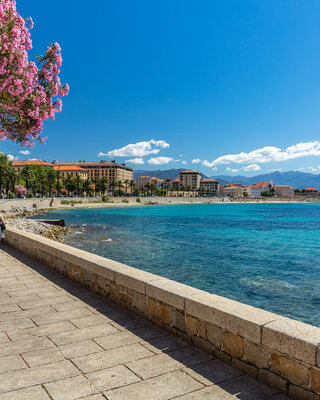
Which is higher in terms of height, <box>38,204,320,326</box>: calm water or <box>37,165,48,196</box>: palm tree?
<box>37,165,48,196</box>: palm tree

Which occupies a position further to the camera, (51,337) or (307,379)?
(51,337)

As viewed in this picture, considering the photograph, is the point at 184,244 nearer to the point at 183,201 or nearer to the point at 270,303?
the point at 270,303

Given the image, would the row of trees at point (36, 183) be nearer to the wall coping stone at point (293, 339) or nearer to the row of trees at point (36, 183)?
the row of trees at point (36, 183)

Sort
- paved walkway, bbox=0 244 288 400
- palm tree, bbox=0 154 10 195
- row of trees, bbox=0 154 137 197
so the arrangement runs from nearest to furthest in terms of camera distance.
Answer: paved walkway, bbox=0 244 288 400 < palm tree, bbox=0 154 10 195 < row of trees, bbox=0 154 137 197

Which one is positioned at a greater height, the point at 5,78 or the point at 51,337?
the point at 5,78

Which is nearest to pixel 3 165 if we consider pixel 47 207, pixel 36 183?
pixel 47 207

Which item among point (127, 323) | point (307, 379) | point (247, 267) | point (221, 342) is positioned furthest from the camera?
point (247, 267)

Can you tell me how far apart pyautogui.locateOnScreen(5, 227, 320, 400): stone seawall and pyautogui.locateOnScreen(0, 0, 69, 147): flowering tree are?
4.60m

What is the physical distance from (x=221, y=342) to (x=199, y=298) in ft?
2.30

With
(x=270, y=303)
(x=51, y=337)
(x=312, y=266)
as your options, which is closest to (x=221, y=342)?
(x=51, y=337)

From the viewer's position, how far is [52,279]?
28.7ft

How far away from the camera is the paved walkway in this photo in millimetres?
3666

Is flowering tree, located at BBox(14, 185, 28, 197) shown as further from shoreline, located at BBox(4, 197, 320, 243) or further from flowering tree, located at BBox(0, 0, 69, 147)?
flowering tree, located at BBox(0, 0, 69, 147)

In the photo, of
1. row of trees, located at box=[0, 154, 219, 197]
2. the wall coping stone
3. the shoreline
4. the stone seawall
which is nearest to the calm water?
the shoreline
